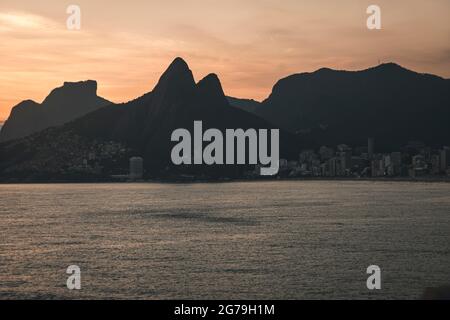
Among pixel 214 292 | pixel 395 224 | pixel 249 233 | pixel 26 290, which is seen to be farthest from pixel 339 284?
pixel 395 224

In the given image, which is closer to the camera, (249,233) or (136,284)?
(136,284)

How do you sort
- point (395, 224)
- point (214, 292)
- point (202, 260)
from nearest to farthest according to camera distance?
point (214, 292)
point (202, 260)
point (395, 224)

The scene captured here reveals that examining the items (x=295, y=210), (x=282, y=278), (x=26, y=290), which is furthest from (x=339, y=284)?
(x=295, y=210)

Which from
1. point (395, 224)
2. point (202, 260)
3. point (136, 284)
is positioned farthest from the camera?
point (395, 224)

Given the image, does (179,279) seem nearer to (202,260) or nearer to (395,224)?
(202,260)

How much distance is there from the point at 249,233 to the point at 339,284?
4592 cm

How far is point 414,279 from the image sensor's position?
5975cm

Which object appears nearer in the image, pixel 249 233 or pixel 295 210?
pixel 249 233

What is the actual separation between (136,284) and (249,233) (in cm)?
4652
